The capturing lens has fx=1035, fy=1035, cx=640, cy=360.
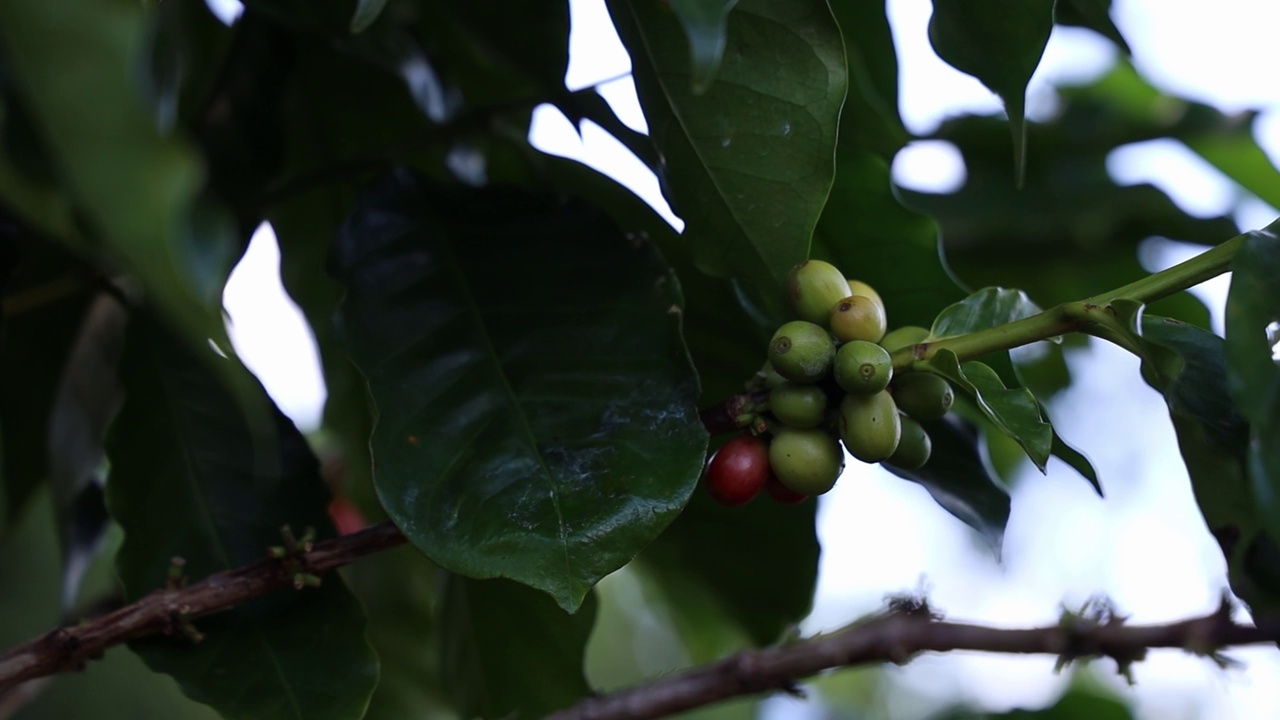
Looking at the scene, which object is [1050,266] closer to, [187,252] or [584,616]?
[584,616]

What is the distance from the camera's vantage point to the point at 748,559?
0.66 m

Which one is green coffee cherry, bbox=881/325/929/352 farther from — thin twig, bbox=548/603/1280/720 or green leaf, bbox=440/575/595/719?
green leaf, bbox=440/575/595/719

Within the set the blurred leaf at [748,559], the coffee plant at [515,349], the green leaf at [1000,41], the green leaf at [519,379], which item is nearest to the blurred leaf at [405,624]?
the coffee plant at [515,349]

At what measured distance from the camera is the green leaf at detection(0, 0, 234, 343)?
0.88 feet

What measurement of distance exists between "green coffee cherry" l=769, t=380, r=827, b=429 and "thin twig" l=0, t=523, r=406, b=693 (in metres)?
0.17

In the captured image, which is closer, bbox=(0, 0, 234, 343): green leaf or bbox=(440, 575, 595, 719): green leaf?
bbox=(0, 0, 234, 343): green leaf

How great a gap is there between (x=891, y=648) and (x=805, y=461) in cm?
9

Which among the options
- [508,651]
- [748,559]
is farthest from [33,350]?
[748,559]

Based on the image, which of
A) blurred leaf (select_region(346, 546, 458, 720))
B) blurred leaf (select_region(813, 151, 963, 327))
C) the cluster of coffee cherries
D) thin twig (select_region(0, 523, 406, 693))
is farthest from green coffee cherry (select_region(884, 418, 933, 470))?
blurred leaf (select_region(346, 546, 458, 720))

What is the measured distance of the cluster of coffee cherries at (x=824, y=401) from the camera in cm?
41

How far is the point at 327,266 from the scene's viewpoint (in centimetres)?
56

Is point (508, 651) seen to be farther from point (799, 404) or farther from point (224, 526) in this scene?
point (799, 404)

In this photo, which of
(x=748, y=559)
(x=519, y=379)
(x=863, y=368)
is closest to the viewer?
(x=863, y=368)

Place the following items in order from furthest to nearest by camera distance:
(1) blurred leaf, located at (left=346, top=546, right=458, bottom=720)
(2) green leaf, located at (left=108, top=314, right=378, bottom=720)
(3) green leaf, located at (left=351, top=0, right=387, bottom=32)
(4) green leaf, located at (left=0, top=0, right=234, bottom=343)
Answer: (1) blurred leaf, located at (left=346, top=546, right=458, bottom=720), (2) green leaf, located at (left=108, top=314, right=378, bottom=720), (3) green leaf, located at (left=351, top=0, right=387, bottom=32), (4) green leaf, located at (left=0, top=0, right=234, bottom=343)
